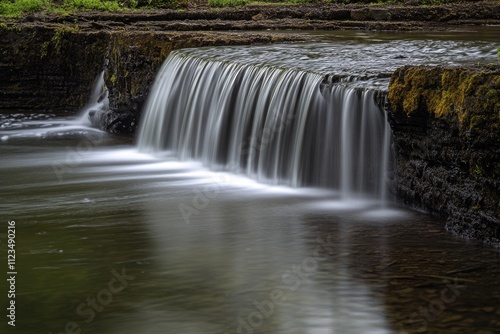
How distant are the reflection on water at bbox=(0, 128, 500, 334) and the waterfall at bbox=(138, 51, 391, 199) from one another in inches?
12.8

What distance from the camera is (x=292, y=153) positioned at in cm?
1001

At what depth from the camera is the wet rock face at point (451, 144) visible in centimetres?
721

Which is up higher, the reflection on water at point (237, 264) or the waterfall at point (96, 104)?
the waterfall at point (96, 104)

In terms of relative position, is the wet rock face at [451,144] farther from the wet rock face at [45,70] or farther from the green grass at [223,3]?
the green grass at [223,3]

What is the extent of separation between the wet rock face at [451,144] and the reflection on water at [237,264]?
225 millimetres

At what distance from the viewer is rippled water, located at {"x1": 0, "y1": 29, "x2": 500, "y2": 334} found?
5992 mm

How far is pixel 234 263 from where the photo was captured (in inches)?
283

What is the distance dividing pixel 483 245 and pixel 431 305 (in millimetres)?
1476

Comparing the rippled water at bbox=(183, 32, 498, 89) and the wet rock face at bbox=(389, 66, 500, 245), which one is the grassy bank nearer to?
the rippled water at bbox=(183, 32, 498, 89)

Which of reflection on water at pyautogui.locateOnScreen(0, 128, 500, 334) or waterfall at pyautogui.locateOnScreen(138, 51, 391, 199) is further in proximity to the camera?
waterfall at pyautogui.locateOnScreen(138, 51, 391, 199)

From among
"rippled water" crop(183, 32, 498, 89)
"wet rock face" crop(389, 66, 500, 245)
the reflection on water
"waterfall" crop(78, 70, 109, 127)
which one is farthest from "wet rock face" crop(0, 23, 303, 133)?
"wet rock face" crop(389, 66, 500, 245)

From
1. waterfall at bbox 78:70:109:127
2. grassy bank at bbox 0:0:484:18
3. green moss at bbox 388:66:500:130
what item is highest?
grassy bank at bbox 0:0:484:18

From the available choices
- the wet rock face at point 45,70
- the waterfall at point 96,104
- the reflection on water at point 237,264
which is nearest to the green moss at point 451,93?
the reflection on water at point 237,264

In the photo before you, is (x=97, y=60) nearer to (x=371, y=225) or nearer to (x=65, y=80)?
(x=65, y=80)
